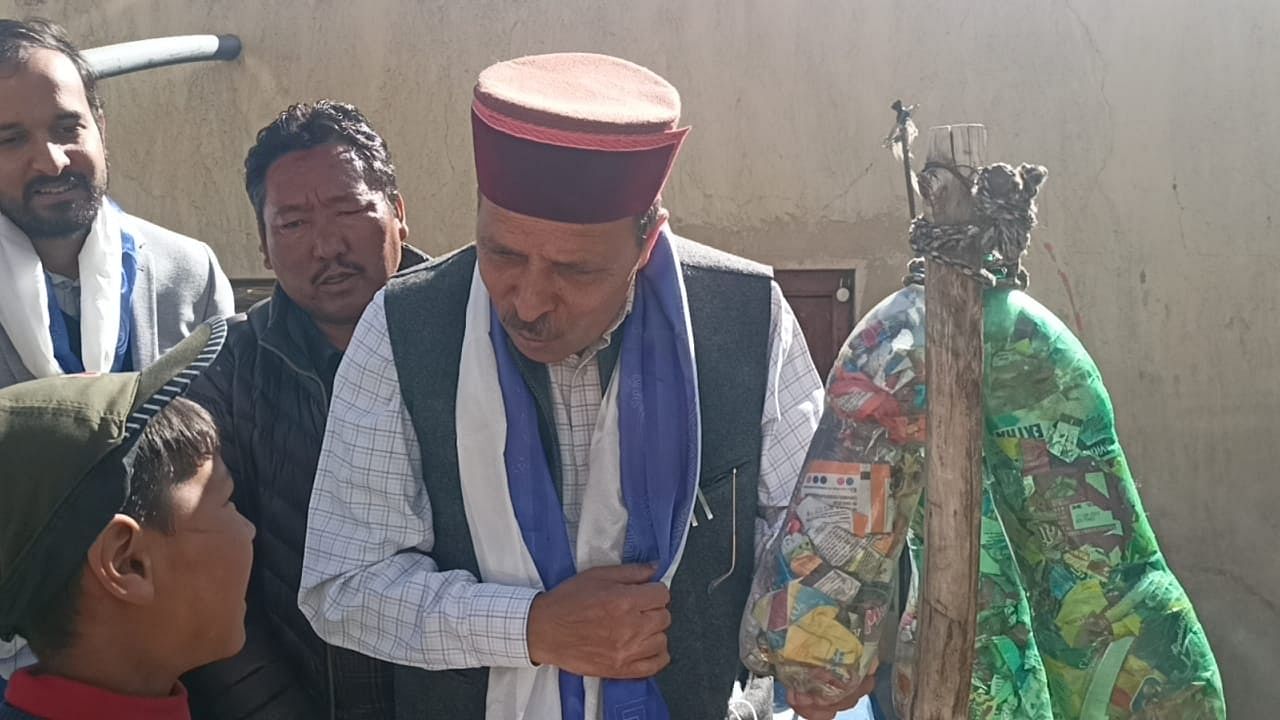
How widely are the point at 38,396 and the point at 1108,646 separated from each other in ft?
4.71

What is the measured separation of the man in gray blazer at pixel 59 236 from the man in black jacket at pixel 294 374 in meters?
0.26

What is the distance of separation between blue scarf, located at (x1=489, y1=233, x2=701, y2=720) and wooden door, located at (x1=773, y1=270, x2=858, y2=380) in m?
3.10

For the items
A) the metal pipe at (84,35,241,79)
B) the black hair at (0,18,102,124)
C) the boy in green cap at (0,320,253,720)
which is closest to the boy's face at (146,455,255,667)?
the boy in green cap at (0,320,253,720)

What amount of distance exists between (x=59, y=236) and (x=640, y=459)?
144cm

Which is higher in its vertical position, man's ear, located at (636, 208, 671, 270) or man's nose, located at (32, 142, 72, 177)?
man's nose, located at (32, 142, 72, 177)

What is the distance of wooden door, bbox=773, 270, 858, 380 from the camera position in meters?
4.99

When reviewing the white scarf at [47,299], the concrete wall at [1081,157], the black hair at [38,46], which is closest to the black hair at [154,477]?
the white scarf at [47,299]

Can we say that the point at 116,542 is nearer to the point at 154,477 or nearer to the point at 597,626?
the point at 154,477

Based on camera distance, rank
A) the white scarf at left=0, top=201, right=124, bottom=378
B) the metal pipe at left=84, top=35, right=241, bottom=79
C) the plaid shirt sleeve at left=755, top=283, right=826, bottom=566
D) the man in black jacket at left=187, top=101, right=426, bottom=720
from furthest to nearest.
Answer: the metal pipe at left=84, top=35, right=241, bottom=79, the white scarf at left=0, top=201, right=124, bottom=378, the man in black jacket at left=187, top=101, right=426, bottom=720, the plaid shirt sleeve at left=755, top=283, right=826, bottom=566

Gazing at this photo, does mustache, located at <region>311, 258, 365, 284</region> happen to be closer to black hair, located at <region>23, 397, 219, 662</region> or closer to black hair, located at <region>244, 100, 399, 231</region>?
black hair, located at <region>244, 100, 399, 231</region>

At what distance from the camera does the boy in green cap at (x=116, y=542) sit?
1.40 m

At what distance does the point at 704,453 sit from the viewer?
196cm

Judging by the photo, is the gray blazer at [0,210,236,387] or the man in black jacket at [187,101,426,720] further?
the gray blazer at [0,210,236,387]

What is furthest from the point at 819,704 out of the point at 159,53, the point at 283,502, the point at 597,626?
the point at 159,53
